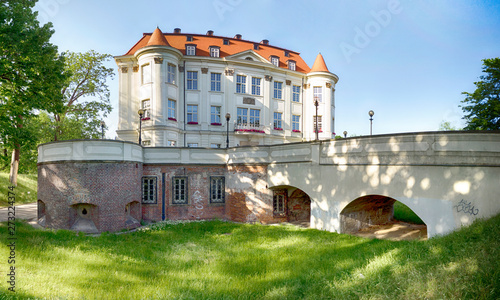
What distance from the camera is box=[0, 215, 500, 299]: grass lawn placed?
21.2 ft

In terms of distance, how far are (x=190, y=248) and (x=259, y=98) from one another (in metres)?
21.2

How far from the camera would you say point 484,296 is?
5262 millimetres

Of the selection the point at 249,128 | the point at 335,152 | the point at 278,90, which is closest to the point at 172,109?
the point at 249,128

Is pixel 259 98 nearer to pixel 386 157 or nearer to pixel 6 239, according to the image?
pixel 386 157

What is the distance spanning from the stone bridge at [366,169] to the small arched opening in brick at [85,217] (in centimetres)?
105

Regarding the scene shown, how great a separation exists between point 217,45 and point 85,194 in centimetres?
2199

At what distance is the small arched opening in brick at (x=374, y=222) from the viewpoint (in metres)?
13.1

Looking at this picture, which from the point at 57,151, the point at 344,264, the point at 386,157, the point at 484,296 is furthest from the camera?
the point at 57,151

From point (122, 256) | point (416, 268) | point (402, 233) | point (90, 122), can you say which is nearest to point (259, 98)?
point (90, 122)

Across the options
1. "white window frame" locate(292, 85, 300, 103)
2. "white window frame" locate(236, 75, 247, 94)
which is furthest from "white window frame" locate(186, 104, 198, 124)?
"white window frame" locate(292, 85, 300, 103)

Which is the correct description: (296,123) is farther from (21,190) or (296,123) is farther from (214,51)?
(21,190)

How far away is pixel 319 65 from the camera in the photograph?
1298 inches

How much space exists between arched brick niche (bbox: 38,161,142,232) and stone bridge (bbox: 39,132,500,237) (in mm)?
242

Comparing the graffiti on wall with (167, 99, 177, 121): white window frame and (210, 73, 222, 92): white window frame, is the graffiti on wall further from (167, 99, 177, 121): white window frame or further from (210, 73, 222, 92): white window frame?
(210, 73, 222, 92): white window frame
